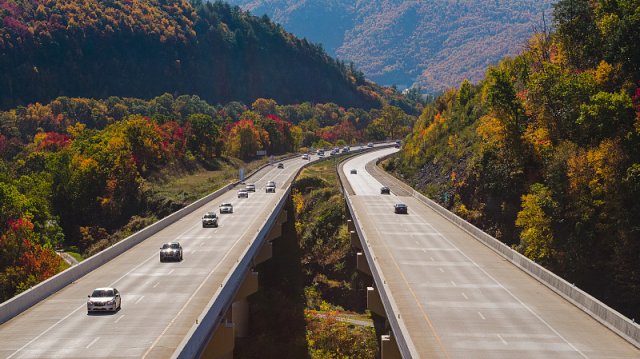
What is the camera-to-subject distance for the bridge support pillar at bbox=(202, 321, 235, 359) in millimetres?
37969

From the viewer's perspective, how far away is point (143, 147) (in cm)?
14012

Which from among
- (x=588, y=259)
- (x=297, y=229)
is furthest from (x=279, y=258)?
(x=588, y=259)

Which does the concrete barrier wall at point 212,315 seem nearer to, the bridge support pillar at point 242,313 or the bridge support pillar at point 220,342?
the bridge support pillar at point 220,342

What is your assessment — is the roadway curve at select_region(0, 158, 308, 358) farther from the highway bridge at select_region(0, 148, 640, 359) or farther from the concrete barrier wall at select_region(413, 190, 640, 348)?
the concrete barrier wall at select_region(413, 190, 640, 348)

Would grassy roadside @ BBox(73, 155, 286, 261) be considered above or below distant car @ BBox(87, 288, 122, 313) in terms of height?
above

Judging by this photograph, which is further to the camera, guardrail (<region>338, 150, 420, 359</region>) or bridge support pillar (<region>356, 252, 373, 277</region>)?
bridge support pillar (<region>356, 252, 373, 277</region>)

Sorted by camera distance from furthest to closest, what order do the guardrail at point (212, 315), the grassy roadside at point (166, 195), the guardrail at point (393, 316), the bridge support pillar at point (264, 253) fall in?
the grassy roadside at point (166, 195)
the bridge support pillar at point (264, 253)
the guardrail at point (393, 316)
the guardrail at point (212, 315)

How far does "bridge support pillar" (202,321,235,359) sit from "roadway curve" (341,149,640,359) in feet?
29.8

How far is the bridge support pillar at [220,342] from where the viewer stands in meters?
38.0

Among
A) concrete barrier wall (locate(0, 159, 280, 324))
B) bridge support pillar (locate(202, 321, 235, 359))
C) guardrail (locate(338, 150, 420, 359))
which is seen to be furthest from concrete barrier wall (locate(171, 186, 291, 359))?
concrete barrier wall (locate(0, 159, 280, 324))

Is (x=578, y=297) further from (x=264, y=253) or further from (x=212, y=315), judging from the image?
(x=264, y=253)

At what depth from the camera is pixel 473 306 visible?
3859cm

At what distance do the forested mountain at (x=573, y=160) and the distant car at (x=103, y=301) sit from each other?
34.0 m

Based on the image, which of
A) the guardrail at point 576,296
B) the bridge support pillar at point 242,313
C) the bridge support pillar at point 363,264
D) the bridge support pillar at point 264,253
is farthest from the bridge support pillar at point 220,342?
the bridge support pillar at point 363,264
